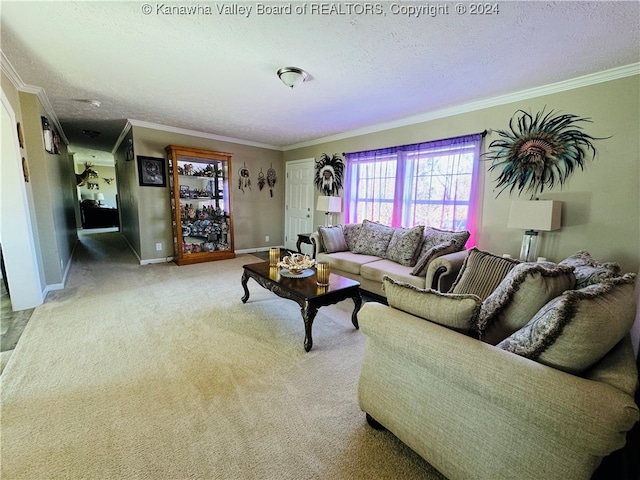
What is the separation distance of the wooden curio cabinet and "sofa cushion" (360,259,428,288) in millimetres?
3085

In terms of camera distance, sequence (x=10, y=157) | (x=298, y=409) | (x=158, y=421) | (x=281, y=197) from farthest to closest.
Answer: (x=281, y=197)
(x=10, y=157)
(x=298, y=409)
(x=158, y=421)

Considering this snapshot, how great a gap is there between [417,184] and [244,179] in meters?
3.57

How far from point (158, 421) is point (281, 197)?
17.3 ft

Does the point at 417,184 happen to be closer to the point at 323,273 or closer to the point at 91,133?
the point at 323,273

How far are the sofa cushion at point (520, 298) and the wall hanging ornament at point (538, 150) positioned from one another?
6.29 ft

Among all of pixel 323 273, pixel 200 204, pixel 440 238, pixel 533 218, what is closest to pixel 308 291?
pixel 323 273

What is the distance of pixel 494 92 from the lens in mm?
2883

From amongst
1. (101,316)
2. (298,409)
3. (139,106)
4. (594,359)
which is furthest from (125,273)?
(594,359)

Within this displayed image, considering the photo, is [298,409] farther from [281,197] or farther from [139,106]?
[281,197]

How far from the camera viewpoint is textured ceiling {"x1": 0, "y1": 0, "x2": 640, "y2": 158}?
5.56ft

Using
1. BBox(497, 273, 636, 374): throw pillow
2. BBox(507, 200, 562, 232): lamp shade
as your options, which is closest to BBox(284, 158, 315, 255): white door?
BBox(507, 200, 562, 232): lamp shade

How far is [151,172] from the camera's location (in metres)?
4.58

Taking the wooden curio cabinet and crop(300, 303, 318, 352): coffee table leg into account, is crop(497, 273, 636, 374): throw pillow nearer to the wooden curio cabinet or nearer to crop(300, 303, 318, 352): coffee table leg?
crop(300, 303, 318, 352): coffee table leg

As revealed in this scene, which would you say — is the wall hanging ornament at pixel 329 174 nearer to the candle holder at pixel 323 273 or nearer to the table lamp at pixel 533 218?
the candle holder at pixel 323 273
